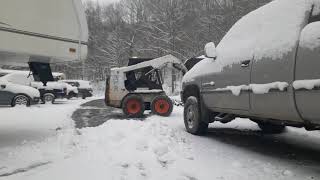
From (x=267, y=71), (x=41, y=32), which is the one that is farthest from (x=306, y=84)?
(x=41, y=32)

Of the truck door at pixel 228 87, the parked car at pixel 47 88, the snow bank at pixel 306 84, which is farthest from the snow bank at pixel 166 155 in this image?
the parked car at pixel 47 88

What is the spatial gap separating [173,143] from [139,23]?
4184 centimetres

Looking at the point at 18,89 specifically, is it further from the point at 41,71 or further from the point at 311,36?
the point at 311,36

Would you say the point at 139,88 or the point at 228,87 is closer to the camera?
the point at 228,87

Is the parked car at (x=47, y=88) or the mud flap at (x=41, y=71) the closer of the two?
the mud flap at (x=41, y=71)

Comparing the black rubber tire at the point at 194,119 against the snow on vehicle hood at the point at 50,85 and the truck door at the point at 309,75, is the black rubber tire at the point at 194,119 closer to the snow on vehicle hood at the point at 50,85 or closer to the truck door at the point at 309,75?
the truck door at the point at 309,75

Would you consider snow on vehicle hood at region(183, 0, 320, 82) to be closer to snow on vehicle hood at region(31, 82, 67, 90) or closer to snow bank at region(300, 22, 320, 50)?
snow bank at region(300, 22, 320, 50)

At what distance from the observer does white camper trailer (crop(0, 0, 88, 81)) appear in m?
6.26

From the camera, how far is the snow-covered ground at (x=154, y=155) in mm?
4914

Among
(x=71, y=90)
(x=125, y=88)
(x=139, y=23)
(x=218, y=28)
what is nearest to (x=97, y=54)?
(x=139, y=23)

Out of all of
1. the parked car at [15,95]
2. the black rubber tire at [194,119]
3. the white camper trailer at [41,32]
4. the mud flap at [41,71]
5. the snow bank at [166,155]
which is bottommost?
the snow bank at [166,155]

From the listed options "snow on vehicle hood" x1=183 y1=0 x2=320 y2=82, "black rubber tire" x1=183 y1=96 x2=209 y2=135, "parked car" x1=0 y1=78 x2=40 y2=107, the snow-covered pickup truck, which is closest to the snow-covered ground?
"black rubber tire" x1=183 y1=96 x2=209 y2=135

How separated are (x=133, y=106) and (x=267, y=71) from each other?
354 inches

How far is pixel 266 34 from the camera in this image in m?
5.74
